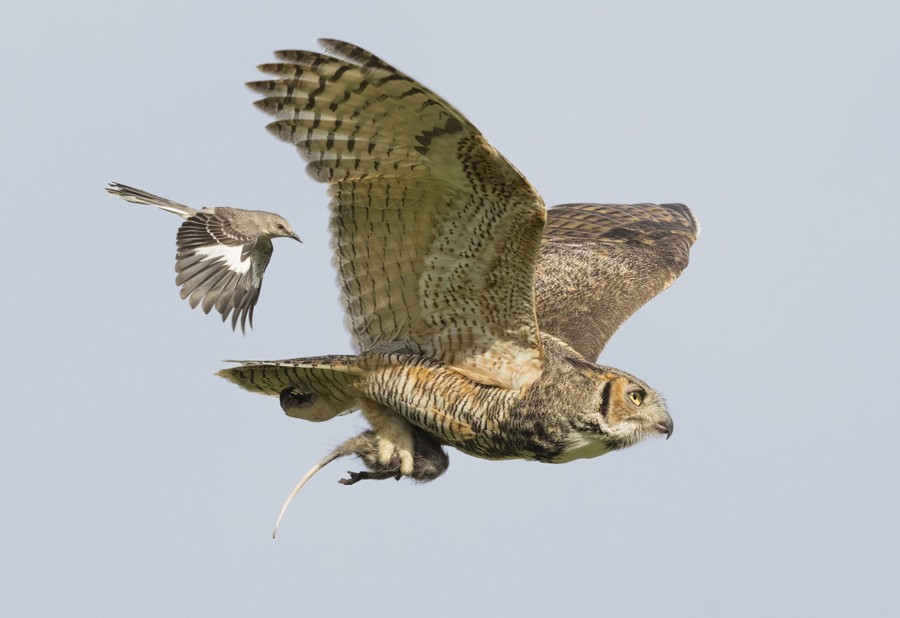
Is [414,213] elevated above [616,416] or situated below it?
above

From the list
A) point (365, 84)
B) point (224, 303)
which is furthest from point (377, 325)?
point (224, 303)

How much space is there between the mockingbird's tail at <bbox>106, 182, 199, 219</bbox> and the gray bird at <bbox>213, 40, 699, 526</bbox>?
14.8 ft

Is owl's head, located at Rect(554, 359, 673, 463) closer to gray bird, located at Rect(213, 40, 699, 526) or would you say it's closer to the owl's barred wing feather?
gray bird, located at Rect(213, 40, 699, 526)

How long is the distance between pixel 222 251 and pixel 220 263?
248 mm

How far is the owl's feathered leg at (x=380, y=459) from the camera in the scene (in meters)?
7.87

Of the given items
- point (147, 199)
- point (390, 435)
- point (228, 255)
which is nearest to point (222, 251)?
point (228, 255)

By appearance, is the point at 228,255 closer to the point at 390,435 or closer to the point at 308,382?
the point at 308,382

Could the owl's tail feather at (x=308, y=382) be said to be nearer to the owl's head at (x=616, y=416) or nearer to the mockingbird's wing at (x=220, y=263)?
the owl's head at (x=616, y=416)

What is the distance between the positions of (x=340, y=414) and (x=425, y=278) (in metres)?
1.15

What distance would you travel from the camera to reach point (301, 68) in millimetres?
6727

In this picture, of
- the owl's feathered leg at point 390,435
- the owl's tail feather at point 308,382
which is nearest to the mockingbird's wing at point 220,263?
the owl's tail feather at point 308,382

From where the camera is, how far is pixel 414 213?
7.18 meters

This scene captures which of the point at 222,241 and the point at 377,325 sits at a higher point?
the point at 222,241

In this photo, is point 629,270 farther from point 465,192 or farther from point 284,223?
point 284,223
